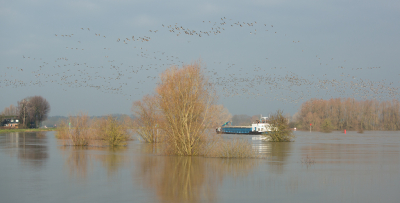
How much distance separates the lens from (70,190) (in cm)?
1177

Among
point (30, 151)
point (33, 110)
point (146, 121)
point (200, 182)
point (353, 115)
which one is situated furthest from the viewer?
point (33, 110)

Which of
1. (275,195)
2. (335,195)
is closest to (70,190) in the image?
(275,195)

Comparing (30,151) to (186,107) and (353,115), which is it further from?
(353,115)

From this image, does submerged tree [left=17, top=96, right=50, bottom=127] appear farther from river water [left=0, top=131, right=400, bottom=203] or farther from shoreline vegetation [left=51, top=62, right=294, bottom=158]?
river water [left=0, top=131, right=400, bottom=203]

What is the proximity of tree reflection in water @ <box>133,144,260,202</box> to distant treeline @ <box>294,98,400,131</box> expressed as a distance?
8152cm

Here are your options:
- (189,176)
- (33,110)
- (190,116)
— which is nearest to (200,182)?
(189,176)

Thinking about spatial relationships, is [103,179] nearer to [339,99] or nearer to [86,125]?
[86,125]

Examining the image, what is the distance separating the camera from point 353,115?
97750mm

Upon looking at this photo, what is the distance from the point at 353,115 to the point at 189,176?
9352 cm

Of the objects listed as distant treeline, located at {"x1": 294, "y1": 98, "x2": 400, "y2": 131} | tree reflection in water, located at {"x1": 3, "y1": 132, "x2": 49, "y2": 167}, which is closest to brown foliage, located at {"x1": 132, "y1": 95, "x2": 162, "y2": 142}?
tree reflection in water, located at {"x1": 3, "y1": 132, "x2": 49, "y2": 167}

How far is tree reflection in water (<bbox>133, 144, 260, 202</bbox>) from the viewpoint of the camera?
10.9 meters

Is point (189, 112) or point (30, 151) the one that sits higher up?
point (189, 112)

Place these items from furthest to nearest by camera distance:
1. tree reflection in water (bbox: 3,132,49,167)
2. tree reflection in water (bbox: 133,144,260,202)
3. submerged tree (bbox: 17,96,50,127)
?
1. submerged tree (bbox: 17,96,50,127)
2. tree reflection in water (bbox: 3,132,49,167)
3. tree reflection in water (bbox: 133,144,260,202)

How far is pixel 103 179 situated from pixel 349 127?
93805 mm
